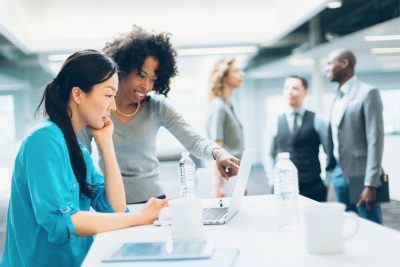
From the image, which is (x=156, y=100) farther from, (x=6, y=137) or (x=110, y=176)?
(x=6, y=137)

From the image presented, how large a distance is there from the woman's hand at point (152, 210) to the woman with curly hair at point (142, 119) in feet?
1.85

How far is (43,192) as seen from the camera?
1.34 metres

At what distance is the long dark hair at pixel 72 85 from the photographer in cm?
154

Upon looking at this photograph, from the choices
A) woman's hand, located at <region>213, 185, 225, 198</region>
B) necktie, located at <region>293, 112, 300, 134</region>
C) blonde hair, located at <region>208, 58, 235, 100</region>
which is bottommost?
woman's hand, located at <region>213, 185, 225, 198</region>

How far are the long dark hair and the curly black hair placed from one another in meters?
0.62

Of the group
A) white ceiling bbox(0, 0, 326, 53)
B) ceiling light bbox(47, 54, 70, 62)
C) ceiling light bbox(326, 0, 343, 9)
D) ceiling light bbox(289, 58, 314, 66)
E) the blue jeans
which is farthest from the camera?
ceiling light bbox(289, 58, 314, 66)

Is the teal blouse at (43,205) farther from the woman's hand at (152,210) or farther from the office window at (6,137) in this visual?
the office window at (6,137)

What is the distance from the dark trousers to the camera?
3578 mm

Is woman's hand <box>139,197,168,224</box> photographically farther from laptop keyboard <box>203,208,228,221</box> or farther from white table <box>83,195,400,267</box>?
laptop keyboard <box>203,208,228,221</box>

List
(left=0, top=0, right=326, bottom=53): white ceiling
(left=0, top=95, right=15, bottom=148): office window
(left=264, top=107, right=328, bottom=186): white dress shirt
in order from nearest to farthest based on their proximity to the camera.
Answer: (left=264, top=107, right=328, bottom=186): white dress shirt < (left=0, top=0, right=326, bottom=53): white ceiling < (left=0, top=95, right=15, bottom=148): office window

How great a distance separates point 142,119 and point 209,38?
297 cm

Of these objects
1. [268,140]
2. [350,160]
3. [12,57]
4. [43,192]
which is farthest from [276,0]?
[43,192]

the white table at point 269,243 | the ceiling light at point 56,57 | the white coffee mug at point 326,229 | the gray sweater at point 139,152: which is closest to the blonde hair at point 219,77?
the gray sweater at point 139,152

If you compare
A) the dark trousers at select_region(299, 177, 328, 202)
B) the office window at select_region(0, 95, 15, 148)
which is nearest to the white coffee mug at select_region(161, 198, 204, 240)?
the dark trousers at select_region(299, 177, 328, 202)
